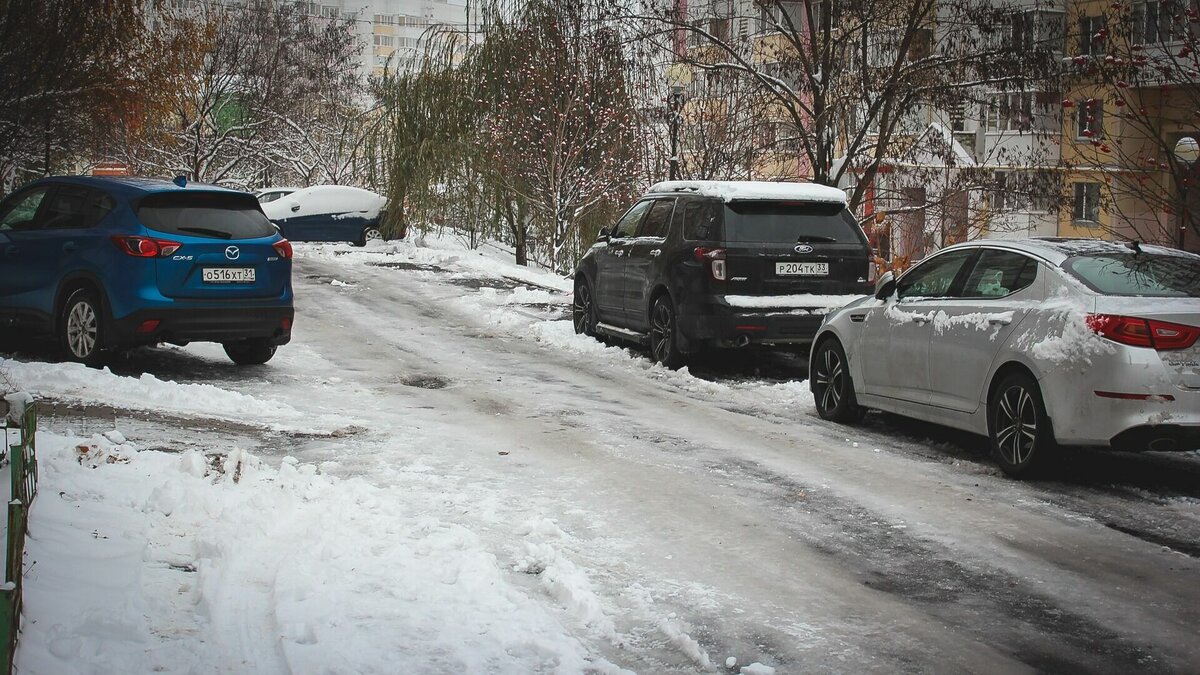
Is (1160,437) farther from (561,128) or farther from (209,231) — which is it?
(561,128)

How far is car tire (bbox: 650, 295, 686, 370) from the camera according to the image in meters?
13.1

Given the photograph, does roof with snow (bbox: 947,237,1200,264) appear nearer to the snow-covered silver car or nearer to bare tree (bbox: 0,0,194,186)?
the snow-covered silver car

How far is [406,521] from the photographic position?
21.7 ft

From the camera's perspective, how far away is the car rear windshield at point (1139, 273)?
7926mm

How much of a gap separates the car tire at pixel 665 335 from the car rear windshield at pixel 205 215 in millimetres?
3891

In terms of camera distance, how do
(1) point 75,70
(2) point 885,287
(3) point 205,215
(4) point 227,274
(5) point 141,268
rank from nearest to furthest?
(2) point 885,287 < (5) point 141,268 < (4) point 227,274 < (3) point 205,215 < (1) point 75,70

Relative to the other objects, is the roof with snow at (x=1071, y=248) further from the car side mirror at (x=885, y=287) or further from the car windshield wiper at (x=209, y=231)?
the car windshield wiper at (x=209, y=231)

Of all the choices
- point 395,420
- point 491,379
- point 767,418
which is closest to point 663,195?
point 491,379

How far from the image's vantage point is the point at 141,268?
37.6 feet

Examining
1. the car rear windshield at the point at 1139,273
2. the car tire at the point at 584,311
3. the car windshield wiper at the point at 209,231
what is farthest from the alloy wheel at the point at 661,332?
the car rear windshield at the point at 1139,273

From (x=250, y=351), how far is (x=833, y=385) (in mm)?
5800

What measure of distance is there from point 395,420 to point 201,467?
106 inches

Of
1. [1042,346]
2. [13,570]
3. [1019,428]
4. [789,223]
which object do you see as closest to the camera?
[13,570]

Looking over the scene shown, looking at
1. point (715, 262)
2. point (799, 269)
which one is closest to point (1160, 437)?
point (799, 269)
